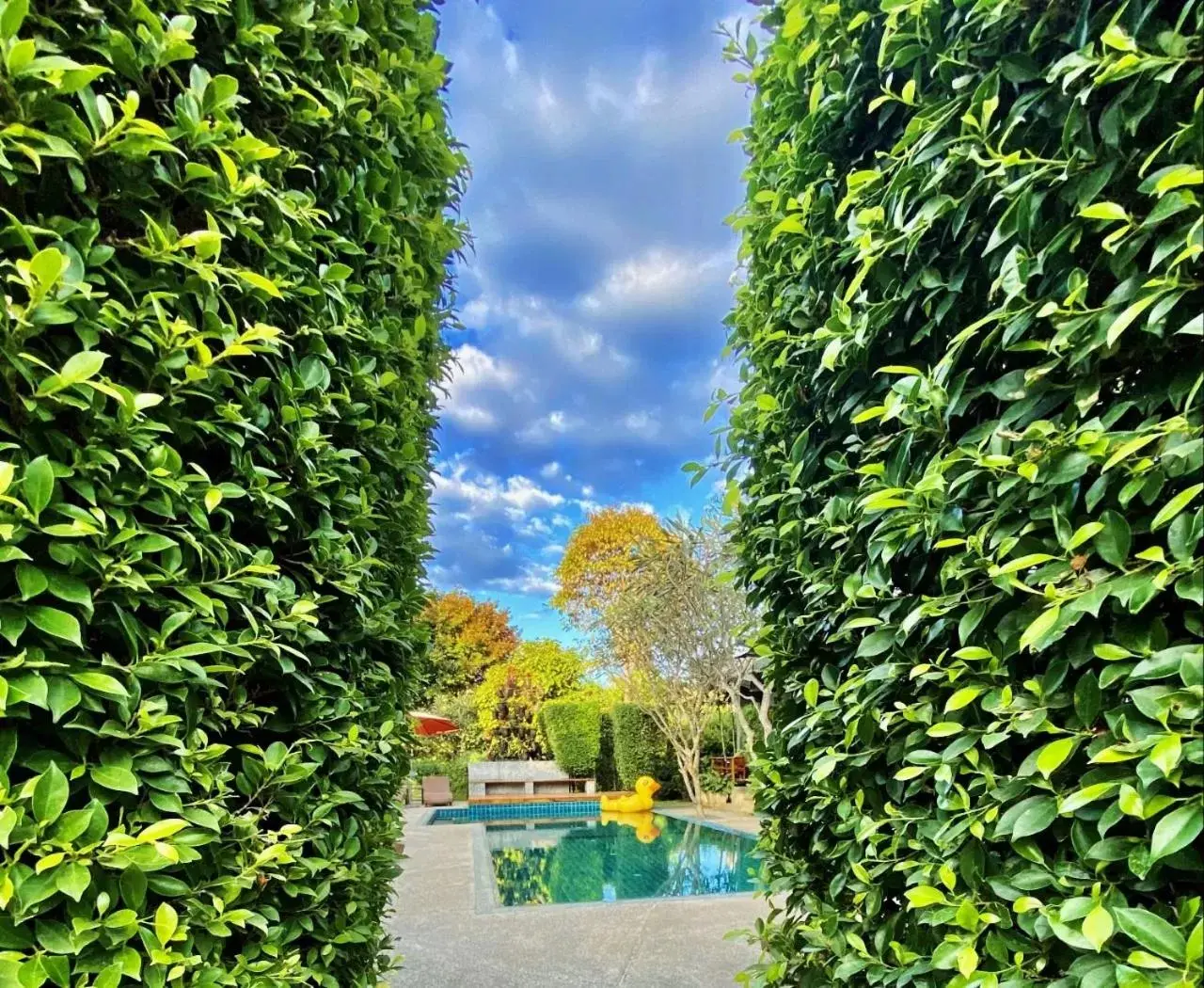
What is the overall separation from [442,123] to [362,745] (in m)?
2.51

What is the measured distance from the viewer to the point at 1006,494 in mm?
1432

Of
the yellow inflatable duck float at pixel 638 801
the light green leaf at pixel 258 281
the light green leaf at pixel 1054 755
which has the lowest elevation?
the yellow inflatable duck float at pixel 638 801

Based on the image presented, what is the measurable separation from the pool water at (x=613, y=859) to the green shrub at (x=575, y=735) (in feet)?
11.3

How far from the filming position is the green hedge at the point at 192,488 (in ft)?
3.81

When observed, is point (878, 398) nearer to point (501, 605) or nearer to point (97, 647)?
point (97, 647)

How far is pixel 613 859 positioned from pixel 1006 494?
445 inches

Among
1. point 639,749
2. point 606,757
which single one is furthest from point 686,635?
point 606,757

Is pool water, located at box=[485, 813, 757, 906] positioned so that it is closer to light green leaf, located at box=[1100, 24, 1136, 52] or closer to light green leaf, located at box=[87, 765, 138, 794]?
light green leaf, located at box=[87, 765, 138, 794]

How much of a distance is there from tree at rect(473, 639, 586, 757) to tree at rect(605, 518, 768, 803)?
4707 millimetres

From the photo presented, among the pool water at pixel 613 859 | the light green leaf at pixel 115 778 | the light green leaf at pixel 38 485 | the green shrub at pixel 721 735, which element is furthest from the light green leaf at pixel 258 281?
the green shrub at pixel 721 735

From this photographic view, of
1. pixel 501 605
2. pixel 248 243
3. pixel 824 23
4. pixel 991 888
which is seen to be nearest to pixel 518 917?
pixel 991 888

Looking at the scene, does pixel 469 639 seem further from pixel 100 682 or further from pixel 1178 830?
pixel 1178 830

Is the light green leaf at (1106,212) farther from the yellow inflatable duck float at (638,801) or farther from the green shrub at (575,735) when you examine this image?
the green shrub at (575,735)

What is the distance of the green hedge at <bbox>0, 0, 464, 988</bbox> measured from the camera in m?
1.16
